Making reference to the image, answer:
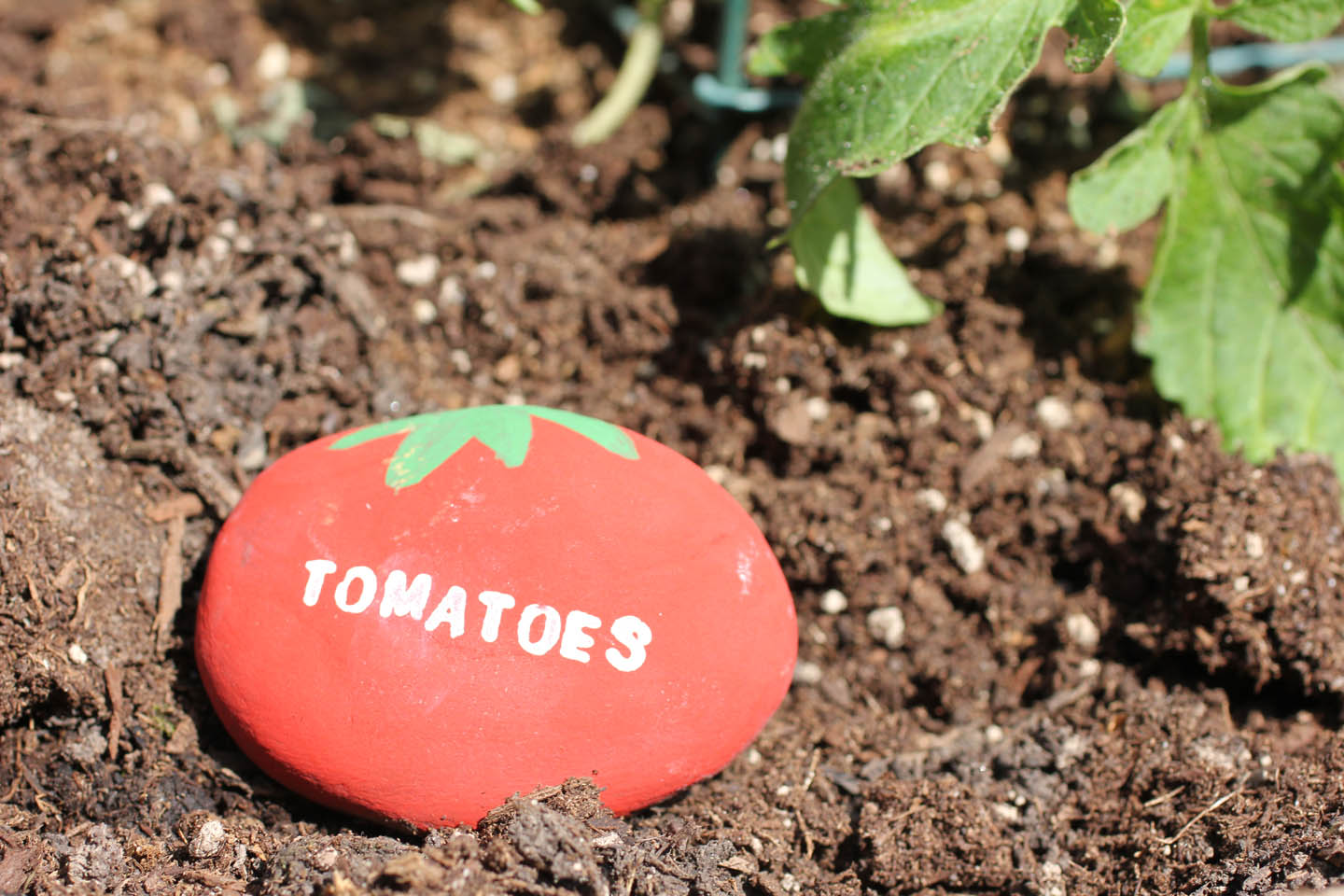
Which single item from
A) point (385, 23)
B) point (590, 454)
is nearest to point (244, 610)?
point (590, 454)

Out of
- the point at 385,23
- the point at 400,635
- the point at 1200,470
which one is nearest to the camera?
the point at 400,635

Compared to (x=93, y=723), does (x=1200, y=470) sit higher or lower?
higher

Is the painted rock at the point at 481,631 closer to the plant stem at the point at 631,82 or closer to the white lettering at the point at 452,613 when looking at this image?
the white lettering at the point at 452,613

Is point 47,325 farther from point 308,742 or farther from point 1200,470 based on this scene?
point 1200,470

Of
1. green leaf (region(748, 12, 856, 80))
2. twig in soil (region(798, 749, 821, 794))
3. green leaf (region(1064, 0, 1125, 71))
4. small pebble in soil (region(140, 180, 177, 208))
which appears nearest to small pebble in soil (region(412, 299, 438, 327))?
small pebble in soil (region(140, 180, 177, 208))

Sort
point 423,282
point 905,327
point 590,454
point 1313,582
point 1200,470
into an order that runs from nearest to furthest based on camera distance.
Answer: point 590,454
point 1313,582
point 1200,470
point 905,327
point 423,282

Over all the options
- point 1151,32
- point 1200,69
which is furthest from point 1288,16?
point 1151,32

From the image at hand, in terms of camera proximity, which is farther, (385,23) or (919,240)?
(385,23)
